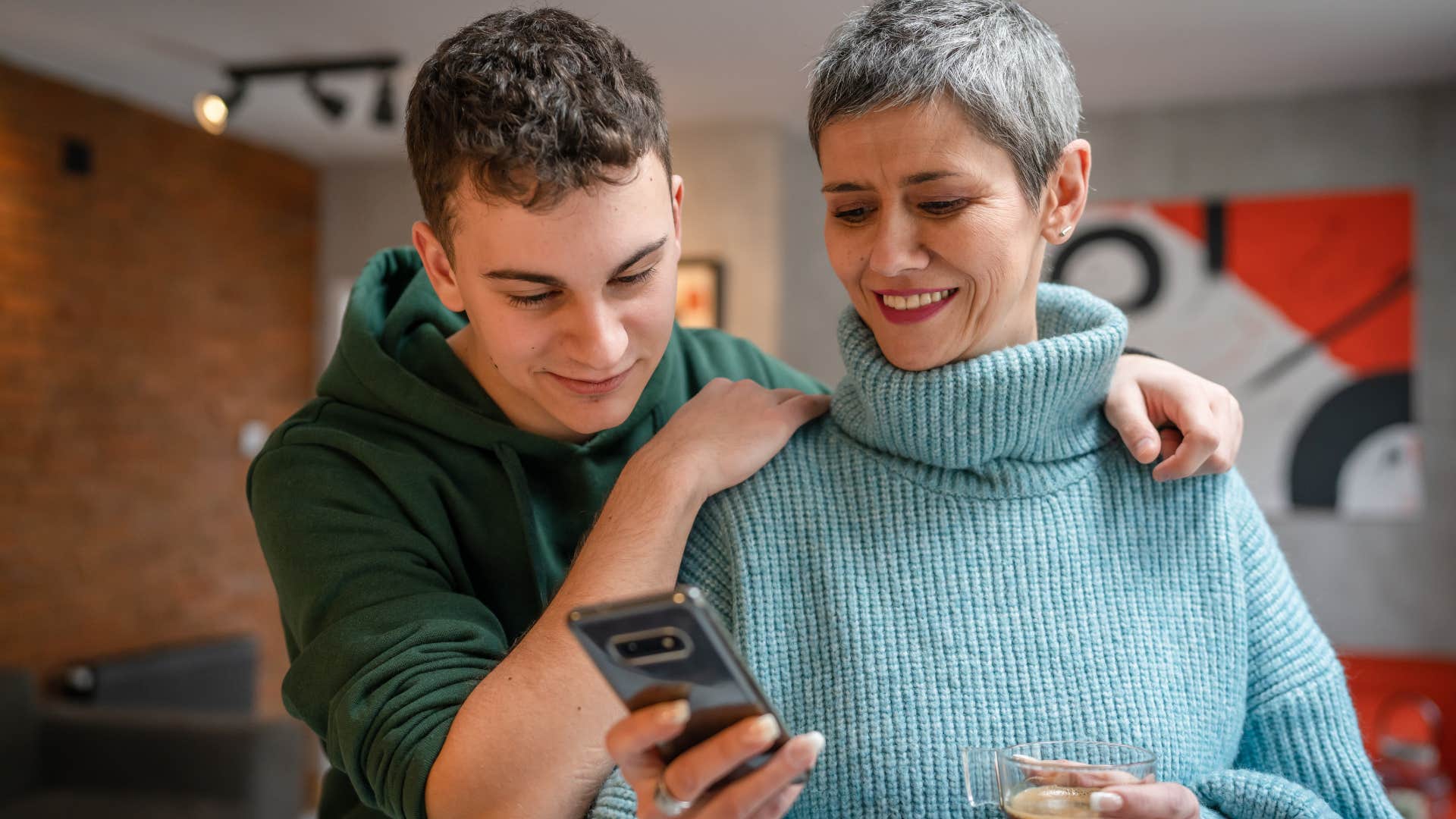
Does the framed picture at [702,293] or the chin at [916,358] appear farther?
the framed picture at [702,293]

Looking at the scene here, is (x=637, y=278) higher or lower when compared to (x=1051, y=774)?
higher

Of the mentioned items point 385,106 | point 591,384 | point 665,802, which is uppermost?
point 385,106

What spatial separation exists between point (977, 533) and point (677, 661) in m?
0.54

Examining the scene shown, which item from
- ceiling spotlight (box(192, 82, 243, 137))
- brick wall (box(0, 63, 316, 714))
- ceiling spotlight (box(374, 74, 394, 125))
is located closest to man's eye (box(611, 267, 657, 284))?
ceiling spotlight (box(374, 74, 394, 125))

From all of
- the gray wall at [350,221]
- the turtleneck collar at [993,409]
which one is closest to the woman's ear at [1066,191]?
the turtleneck collar at [993,409]

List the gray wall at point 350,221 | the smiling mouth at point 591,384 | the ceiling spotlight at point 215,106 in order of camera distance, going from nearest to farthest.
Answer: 1. the smiling mouth at point 591,384
2. the ceiling spotlight at point 215,106
3. the gray wall at point 350,221

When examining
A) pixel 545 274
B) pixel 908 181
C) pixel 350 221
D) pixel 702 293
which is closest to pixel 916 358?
pixel 908 181

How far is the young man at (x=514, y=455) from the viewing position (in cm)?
118

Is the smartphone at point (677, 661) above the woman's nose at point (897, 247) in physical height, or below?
below

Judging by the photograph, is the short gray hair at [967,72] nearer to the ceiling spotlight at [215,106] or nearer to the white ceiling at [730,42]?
the white ceiling at [730,42]

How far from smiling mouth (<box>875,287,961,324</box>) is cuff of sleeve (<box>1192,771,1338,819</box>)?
520mm

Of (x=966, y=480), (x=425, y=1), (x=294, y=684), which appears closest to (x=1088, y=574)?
(x=966, y=480)

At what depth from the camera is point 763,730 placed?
834 millimetres

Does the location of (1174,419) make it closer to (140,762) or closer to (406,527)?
(406,527)
